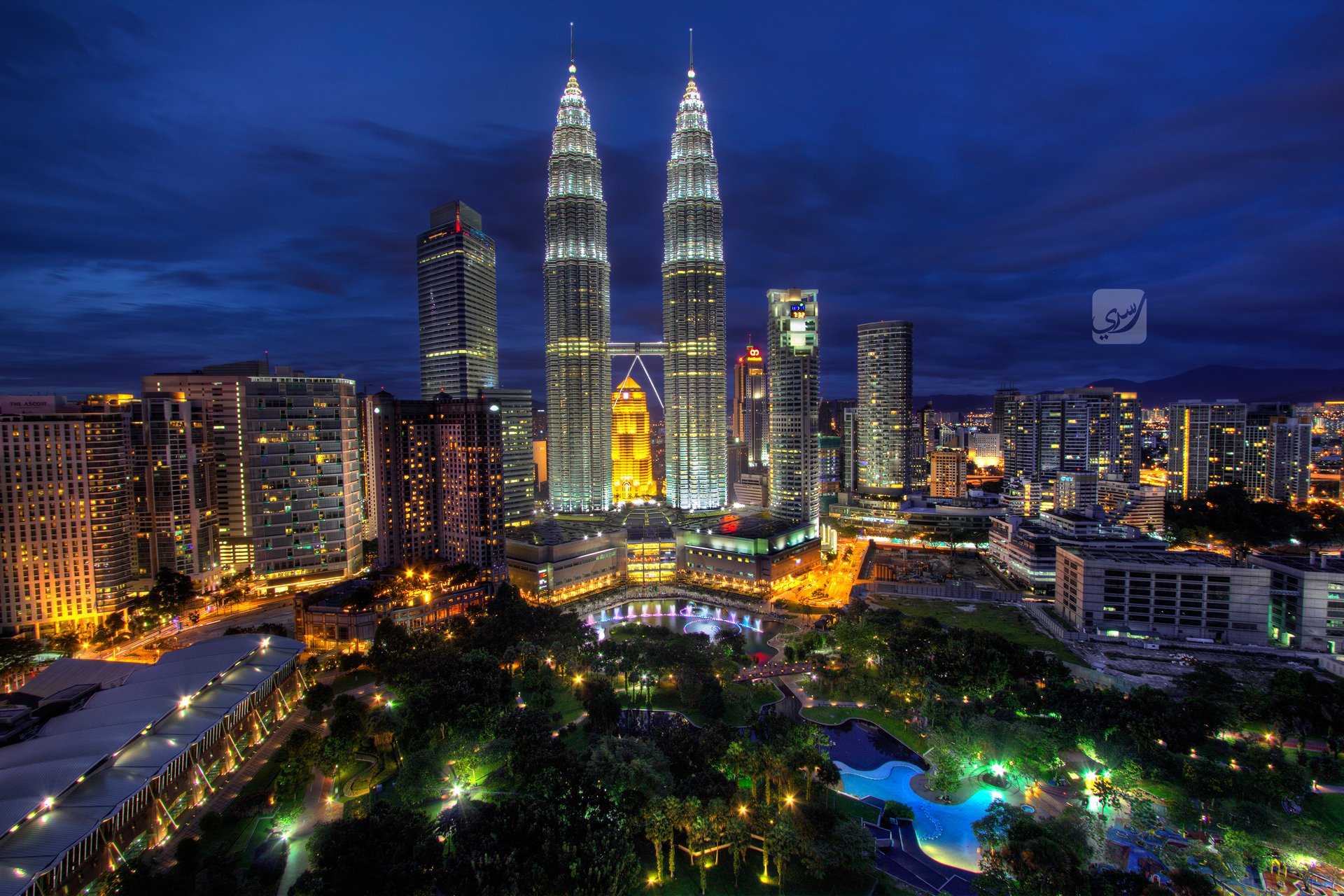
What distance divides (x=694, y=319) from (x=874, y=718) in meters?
60.6

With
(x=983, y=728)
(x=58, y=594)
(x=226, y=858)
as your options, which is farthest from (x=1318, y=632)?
(x=58, y=594)

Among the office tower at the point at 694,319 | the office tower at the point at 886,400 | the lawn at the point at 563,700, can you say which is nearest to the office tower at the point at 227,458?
the lawn at the point at 563,700

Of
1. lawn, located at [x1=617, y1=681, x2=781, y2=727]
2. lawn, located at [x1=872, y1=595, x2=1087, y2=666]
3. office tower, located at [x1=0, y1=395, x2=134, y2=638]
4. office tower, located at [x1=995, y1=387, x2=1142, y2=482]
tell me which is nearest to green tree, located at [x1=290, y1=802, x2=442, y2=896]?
lawn, located at [x1=617, y1=681, x2=781, y2=727]

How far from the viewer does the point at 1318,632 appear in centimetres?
3978

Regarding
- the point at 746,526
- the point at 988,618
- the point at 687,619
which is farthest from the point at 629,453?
the point at 988,618

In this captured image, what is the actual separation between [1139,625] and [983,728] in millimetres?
25898

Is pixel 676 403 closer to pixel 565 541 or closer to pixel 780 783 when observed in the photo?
pixel 565 541

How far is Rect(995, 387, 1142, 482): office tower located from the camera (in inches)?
3588

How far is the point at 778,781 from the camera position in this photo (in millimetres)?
25328

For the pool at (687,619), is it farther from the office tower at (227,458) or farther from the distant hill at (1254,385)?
the distant hill at (1254,385)

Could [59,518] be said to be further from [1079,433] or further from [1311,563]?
[1079,433]

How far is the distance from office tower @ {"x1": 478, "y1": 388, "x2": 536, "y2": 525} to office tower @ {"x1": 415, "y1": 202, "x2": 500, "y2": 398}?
4.48 meters

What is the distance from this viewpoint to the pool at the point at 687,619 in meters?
49.2

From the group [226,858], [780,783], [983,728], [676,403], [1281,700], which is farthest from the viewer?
[676,403]
